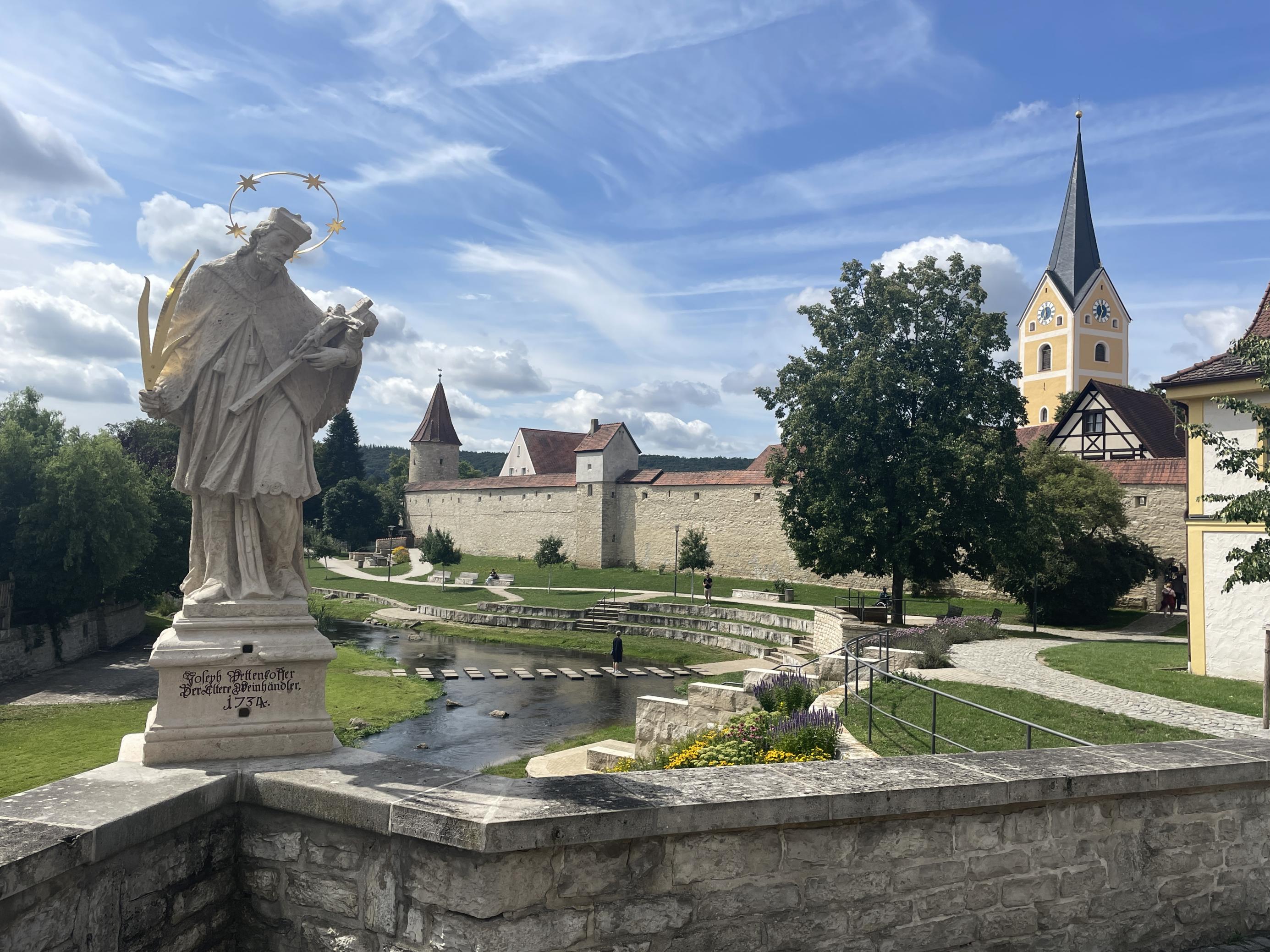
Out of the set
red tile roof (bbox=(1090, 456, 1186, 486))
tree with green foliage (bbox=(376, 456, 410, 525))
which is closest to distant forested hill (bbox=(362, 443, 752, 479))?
tree with green foliage (bbox=(376, 456, 410, 525))

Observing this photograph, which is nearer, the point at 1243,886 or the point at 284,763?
the point at 284,763

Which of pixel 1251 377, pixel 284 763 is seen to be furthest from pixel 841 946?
pixel 1251 377

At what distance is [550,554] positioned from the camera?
47344 millimetres

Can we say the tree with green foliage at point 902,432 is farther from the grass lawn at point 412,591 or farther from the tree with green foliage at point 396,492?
the tree with green foliage at point 396,492

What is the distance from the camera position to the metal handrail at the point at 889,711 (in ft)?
18.6

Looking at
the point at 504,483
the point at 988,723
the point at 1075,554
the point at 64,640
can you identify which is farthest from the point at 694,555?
the point at 988,723

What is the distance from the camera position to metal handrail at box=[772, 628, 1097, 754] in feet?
18.6

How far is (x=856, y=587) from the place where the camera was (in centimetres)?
3747

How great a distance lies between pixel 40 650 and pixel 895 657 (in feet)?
69.9

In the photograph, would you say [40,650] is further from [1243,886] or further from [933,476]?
[1243,886]

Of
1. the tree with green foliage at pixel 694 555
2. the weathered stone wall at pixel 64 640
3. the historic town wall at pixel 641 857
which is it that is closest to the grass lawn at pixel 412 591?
the weathered stone wall at pixel 64 640

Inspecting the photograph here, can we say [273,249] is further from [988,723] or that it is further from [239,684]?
[988,723]

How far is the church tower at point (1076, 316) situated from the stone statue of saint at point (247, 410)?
2521 inches

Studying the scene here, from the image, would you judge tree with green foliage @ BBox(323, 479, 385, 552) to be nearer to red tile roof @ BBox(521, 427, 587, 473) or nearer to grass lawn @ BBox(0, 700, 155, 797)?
red tile roof @ BBox(521, 427, 587, 473)
